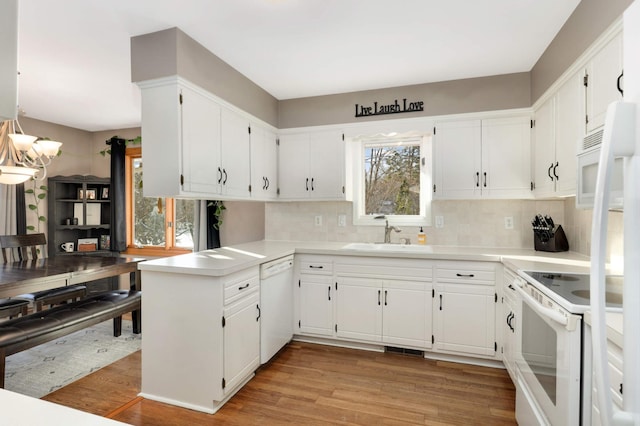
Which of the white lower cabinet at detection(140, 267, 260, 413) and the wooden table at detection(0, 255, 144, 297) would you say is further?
the wooden table at detection(0, 255, 144, 297)

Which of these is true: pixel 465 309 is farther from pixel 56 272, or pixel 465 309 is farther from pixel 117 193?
pixel 117 193

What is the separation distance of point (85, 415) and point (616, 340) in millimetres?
1452

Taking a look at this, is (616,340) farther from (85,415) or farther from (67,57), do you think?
(67,57)

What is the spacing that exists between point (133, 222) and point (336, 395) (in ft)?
13.8

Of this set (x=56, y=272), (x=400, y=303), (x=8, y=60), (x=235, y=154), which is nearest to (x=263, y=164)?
(x=235, y=154)

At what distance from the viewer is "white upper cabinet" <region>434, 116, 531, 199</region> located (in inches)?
118

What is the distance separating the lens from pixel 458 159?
315cm

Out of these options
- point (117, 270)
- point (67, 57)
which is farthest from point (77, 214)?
point (67, 57)

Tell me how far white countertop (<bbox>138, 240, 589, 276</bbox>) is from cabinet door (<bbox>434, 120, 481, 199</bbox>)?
545 millimetres

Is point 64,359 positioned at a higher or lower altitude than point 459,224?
lower

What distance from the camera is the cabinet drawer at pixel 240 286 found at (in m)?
2.21

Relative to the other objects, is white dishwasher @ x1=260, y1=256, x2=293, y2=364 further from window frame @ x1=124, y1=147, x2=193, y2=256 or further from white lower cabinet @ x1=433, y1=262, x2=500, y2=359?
window frame @ x1=124, y1=147, x2=193, y2=256

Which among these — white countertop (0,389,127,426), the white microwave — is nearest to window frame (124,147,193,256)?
white countertop (0,389,127,426)

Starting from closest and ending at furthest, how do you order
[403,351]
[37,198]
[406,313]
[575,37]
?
[575,37] → [406,313] → [403,351] → [37,198]
